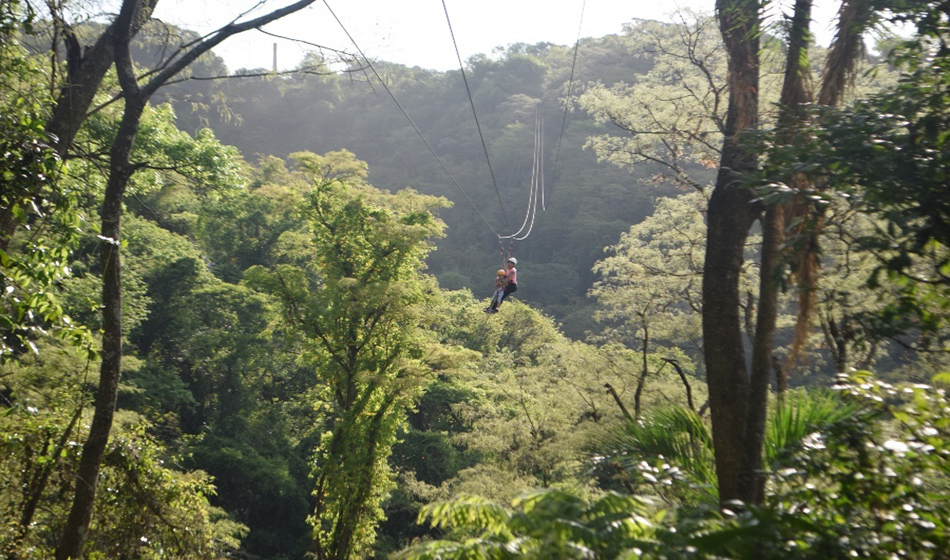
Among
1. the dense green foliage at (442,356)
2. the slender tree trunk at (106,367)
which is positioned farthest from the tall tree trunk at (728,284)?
the slender tree trunk at (106,367)

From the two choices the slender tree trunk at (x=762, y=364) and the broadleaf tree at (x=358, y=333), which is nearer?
the slender tree trunk at (x=762, y=364)

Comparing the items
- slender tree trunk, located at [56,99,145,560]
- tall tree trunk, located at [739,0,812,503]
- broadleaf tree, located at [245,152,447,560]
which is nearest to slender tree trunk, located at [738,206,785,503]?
tall tree trunk, located at [739,0,812,503]

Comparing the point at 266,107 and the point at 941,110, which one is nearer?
the point at 941,110

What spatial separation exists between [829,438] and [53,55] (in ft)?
16.6

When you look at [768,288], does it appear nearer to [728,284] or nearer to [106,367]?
[728,284]

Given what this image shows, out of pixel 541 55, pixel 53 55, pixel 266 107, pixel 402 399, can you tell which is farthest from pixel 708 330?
pixel 541 55

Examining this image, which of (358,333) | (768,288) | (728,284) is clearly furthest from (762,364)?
(358,333)

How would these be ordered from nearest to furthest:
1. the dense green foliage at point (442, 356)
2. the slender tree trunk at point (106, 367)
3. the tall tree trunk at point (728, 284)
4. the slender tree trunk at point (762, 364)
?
the dense green foliage at point (442, 356)
the slender tree trunk at point (762, 364)
the tall tree trunk at point (728, 284)
the slender tree trunk at point (106, 367)

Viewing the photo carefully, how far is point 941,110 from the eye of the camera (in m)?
3.17

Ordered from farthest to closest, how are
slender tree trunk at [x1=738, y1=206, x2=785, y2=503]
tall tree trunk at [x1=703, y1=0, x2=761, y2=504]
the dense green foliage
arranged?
tall tree trunk at [x1=703, y1=0, x2=761, y2=504] < slender tree trunk at [x1=738, y1=206, x2=785, y2=503] < the dense green foliage

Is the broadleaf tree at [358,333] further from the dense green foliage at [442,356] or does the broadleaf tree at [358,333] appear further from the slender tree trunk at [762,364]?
the slender tree trunk at [762,364]

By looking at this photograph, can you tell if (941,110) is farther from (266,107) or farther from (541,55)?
(541,55)

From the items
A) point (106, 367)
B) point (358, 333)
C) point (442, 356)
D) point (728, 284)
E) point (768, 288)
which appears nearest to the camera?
point (768, 288)

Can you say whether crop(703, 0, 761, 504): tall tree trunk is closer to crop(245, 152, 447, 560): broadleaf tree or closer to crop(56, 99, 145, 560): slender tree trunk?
crop(56, 99, 145, 560): slender tree trunk
